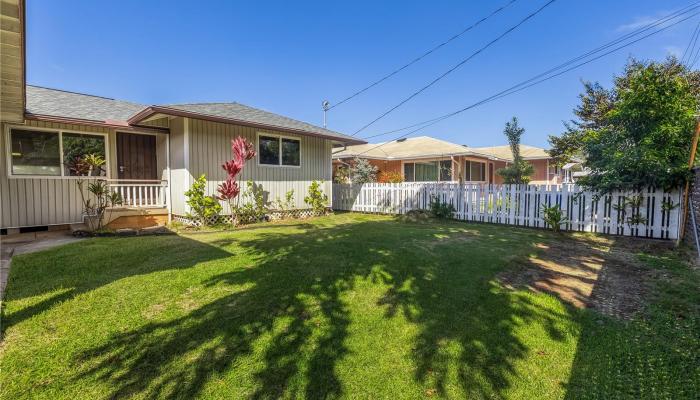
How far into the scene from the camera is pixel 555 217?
8.41 m

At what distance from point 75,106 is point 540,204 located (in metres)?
13.6

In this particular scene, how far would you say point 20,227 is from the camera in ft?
25.2

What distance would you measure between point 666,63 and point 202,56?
25.3 metres

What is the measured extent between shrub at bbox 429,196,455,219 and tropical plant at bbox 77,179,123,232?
9.51 meters

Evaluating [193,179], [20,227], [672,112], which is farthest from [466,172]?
[20,227]

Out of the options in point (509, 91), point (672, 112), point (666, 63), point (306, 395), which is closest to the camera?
point (306, 395)

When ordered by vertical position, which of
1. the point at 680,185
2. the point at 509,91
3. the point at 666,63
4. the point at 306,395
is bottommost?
the point at 306,395

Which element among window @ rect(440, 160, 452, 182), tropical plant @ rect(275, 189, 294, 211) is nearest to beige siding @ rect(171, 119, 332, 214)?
tropical plant @ rect(275, 189, 294, 211)

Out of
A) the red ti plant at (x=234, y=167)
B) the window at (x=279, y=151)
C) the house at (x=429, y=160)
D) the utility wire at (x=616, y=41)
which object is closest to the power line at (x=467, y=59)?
the house at (x=429, y=160)

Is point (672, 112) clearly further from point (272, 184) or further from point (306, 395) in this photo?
point (272, 184)

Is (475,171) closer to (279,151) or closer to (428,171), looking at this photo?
(428,171)

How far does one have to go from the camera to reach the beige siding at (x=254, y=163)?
9164 millimetres

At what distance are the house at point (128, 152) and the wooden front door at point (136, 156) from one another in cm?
3

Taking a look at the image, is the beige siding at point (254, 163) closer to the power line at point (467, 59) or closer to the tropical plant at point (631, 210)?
the power line at point (467, 59)
